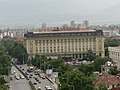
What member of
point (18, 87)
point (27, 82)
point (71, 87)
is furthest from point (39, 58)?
point (71, 87)

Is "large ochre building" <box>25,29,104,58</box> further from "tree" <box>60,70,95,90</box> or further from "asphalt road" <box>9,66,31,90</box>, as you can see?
"tree" <box>60,70,95,90</box>

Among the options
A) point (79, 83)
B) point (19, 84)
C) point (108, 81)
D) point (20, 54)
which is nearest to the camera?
point (79, 83)

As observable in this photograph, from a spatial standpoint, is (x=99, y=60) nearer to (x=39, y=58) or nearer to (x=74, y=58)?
(x=39, y=58)

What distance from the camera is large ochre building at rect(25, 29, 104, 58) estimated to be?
5941cm

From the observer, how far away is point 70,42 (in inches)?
2352

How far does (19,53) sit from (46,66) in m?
15.3

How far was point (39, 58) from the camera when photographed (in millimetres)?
49531

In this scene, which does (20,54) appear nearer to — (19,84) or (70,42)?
(70,42)

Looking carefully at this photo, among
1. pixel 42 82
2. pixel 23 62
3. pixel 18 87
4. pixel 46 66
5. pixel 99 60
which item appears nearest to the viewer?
pixel 18 87

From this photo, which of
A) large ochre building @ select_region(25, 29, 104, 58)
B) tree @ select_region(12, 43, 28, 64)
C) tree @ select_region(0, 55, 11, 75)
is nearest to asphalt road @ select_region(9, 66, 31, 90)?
tree @ select_region(0, 55, 11, 75)

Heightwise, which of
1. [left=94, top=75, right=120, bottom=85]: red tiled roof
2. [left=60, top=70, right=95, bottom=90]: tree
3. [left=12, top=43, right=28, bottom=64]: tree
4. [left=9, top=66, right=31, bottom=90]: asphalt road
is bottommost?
[left=12, top=43, right=28, bottom=64]: tree

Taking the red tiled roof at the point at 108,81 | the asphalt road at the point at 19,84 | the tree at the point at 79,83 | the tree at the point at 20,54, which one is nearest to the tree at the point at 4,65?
the asphalt road at the point at 19,84

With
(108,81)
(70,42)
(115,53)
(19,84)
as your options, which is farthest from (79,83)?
(70,42)

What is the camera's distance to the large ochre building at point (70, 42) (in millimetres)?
59406
